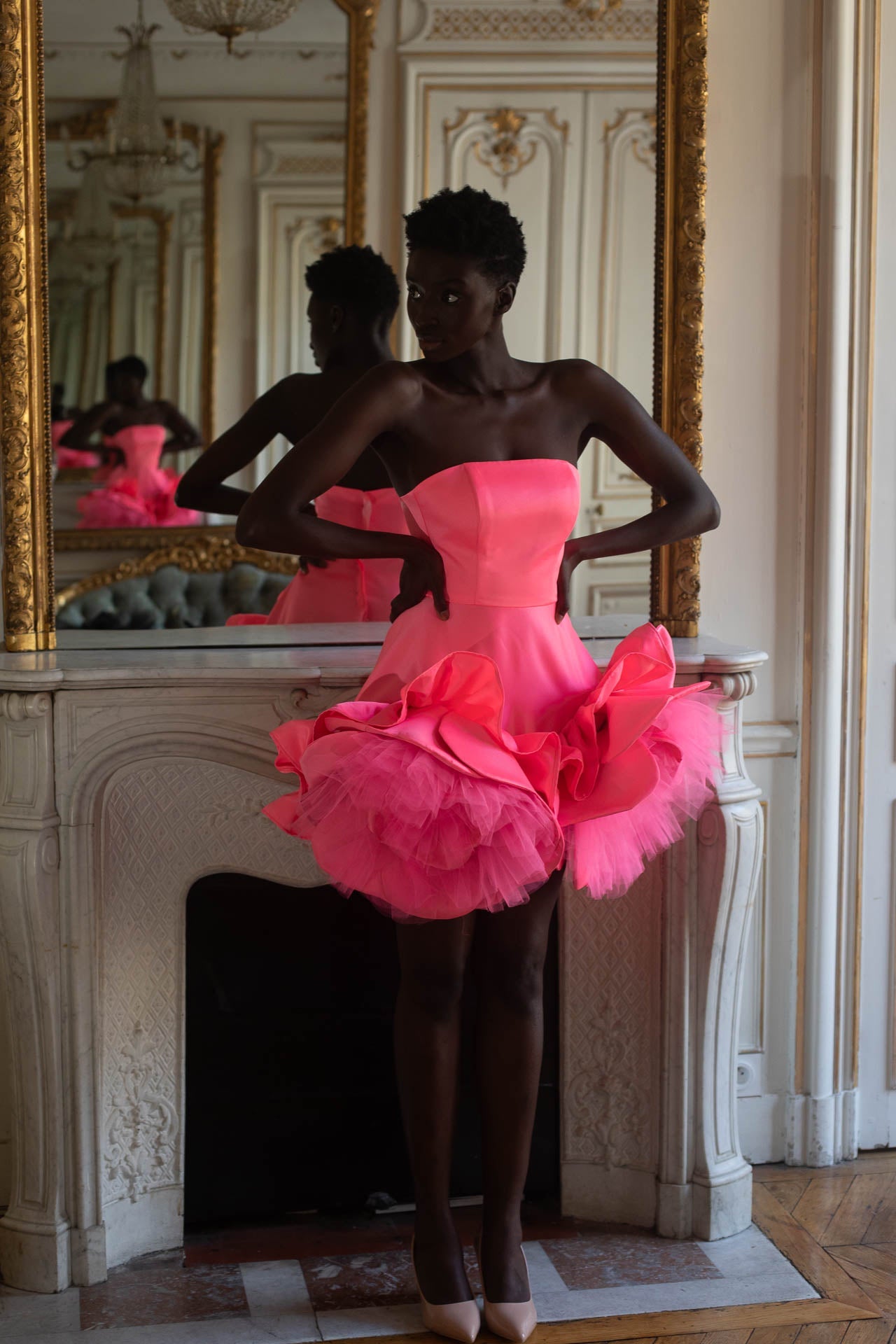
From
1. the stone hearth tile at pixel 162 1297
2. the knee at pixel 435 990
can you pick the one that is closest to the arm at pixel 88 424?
the knee at pixel 435 990

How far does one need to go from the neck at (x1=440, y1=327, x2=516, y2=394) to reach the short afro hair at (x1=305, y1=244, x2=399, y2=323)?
521 mm

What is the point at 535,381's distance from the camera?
232cm

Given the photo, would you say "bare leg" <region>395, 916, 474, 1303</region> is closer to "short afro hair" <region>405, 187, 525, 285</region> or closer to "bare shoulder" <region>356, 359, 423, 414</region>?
"bare shoulder" <region>356, 359, 423, 414</region>

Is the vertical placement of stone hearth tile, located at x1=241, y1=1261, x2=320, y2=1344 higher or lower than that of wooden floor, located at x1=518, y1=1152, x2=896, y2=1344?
lower

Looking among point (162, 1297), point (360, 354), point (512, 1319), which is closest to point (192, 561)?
point (360, 354)

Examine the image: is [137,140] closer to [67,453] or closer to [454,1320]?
[67,453]

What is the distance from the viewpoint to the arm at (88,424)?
2650 mm

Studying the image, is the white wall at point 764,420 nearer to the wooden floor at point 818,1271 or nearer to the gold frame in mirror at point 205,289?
the wooden floor at point 818,1271

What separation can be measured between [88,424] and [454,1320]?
169cm

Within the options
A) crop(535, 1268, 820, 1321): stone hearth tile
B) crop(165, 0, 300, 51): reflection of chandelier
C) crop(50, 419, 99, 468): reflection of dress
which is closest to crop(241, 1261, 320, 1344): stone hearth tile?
crop(535, 1268, 820, 1321): stone hearth tile

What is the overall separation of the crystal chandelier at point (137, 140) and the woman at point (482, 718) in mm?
724

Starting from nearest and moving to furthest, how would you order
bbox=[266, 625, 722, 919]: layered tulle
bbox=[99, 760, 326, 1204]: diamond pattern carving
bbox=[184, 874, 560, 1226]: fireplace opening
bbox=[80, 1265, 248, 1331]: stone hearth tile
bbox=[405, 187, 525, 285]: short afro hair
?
bbox=[266, 625, 722, 919]: layered tulle → bbox=[405, 187, 525, 285]: short afro hair → bbox=[80, 1265, 248, 1331]: stone hearth tile → bbox=[99, 760, 326, 1204]: diamond pattern carving → bbox=[184, 874, 560, 1226]: fireplace opening

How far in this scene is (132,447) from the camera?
2668mm

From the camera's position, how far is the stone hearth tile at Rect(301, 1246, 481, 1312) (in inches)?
98.0
